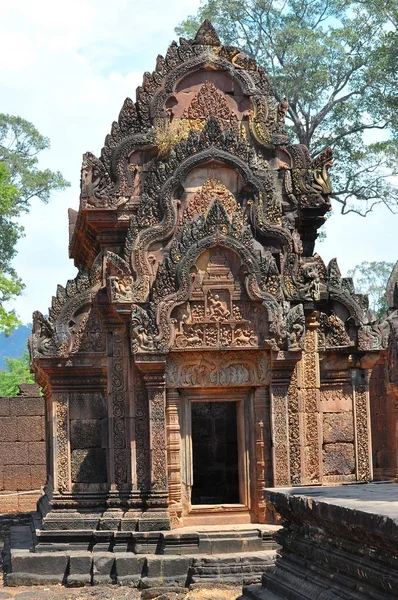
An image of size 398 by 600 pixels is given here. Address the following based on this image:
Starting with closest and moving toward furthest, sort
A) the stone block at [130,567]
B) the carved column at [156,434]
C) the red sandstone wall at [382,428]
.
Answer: the stone block at [130,567] < the carved column at [156,434] < the red sandstone wall at [382,428]

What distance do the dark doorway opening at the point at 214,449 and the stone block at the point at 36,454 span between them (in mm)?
4698

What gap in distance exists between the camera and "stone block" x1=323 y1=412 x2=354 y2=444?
534 inches

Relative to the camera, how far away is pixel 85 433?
13281 mm

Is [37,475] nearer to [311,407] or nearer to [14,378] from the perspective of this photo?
[311,407]

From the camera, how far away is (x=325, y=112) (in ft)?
99.6

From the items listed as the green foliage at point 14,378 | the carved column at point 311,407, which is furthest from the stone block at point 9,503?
the green foliage at point 14,378

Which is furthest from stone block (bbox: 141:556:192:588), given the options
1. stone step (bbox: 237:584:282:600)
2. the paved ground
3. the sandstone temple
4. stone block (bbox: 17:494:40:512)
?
stone block (bbox: 17:494:40:512)

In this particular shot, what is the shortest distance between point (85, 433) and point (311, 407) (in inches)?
102

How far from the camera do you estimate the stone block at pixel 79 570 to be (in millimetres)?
11938

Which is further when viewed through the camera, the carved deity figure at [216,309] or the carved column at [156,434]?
the carved deity figure at [216,309]

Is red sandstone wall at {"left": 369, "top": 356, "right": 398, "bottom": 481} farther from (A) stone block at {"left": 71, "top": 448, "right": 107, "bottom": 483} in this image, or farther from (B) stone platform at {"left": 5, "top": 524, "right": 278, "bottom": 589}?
(A) stone block at {"left": 71, "top": 448, "right": 107, "bottom": 483}

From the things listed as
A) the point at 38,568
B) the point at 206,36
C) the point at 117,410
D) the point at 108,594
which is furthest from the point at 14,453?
the point at 206,36

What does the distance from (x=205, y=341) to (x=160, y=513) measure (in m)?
1.91

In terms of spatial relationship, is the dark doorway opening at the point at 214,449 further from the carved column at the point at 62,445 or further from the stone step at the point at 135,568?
the stone step at the point at 135,568
